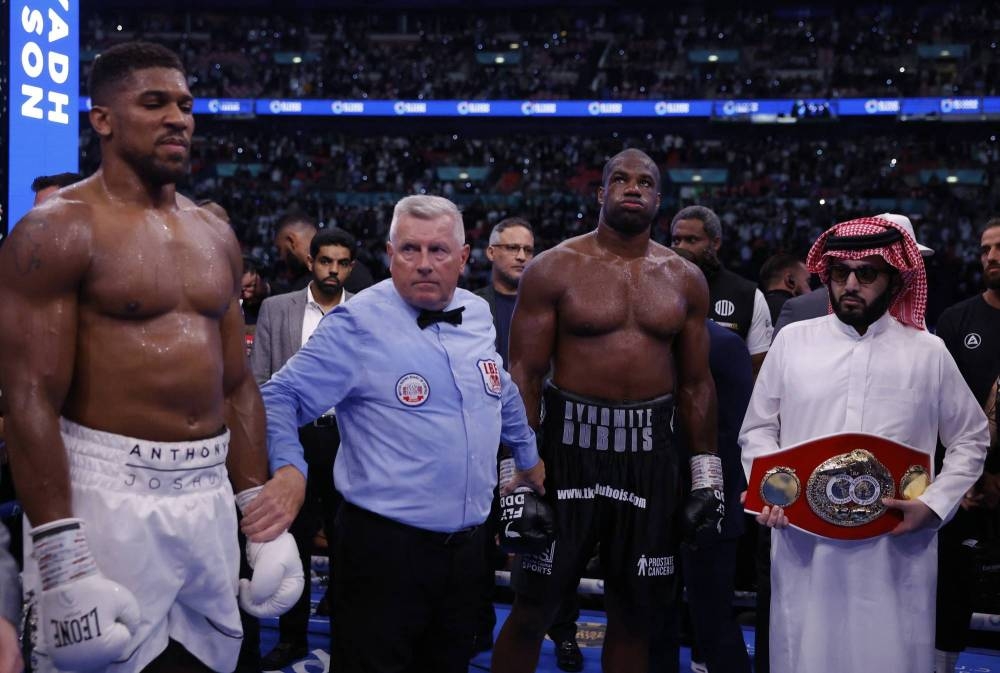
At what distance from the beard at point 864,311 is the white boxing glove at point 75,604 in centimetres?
205

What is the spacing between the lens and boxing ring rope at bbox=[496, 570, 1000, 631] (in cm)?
441

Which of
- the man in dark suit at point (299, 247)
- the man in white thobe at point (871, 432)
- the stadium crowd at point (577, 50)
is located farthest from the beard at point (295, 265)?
the stadium crowd at point (577, 50)

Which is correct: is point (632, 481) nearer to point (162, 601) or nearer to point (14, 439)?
point (162, 601)

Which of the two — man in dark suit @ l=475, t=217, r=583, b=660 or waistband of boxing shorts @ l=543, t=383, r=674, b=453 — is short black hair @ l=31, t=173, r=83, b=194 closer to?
man in dark suit @ l=475, t=217, r=583, b=660

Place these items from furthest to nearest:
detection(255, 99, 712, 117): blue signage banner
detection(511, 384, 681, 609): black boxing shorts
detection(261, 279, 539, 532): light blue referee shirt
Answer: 1. detection(255, 99, 712, 117): blue signage banner
2. detection(511, 384, 681, 609): black boxing shorts
3. detection(261, 279, 539, 532): light blue referee shirt

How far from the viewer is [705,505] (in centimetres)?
325

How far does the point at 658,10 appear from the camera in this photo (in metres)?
26.0

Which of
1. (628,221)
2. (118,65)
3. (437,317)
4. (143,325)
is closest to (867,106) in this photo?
(628,221)

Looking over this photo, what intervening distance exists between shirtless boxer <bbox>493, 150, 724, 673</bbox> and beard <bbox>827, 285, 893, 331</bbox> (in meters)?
0.54

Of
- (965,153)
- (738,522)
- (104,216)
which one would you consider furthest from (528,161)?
(104,216)

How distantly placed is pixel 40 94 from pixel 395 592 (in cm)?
359

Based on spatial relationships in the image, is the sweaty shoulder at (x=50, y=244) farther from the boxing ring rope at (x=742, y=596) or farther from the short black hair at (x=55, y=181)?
the boxing ring rope at (x=742, y=596)

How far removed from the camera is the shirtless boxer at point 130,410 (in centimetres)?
201

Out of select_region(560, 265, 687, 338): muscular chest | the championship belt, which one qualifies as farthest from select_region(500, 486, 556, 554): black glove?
the championship belt
